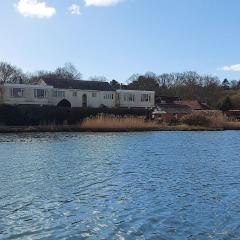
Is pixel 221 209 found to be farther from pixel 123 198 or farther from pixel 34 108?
pixel 34 108

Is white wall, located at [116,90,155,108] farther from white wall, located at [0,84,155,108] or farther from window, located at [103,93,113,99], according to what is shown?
window, located at [103,93,113,99]

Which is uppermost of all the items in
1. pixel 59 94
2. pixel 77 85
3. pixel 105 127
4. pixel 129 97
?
pixel 77 85

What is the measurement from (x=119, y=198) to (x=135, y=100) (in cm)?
7385

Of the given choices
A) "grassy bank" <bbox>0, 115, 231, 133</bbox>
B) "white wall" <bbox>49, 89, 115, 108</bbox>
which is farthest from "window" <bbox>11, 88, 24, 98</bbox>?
"grassy bank" <bbox>0, 115, 231, 133</bbox>

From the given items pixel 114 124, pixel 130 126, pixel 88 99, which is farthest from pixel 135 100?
pixel 114 124

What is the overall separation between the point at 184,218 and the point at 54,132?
45.8 metres

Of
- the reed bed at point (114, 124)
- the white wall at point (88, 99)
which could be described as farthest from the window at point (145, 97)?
the reed bed at point (114, 124)

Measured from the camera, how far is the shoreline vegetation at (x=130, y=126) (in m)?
60.0

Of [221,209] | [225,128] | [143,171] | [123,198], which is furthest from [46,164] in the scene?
[225,128]

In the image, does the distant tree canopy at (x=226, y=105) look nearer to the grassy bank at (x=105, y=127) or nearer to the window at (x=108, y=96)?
the window at (x=108, y=96)

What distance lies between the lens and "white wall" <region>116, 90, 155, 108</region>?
88188 millimetres

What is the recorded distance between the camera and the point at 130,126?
2462 inches

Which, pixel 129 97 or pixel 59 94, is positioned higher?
pixel 59 94

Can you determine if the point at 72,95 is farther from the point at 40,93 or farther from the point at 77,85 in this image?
the point at 40,93
